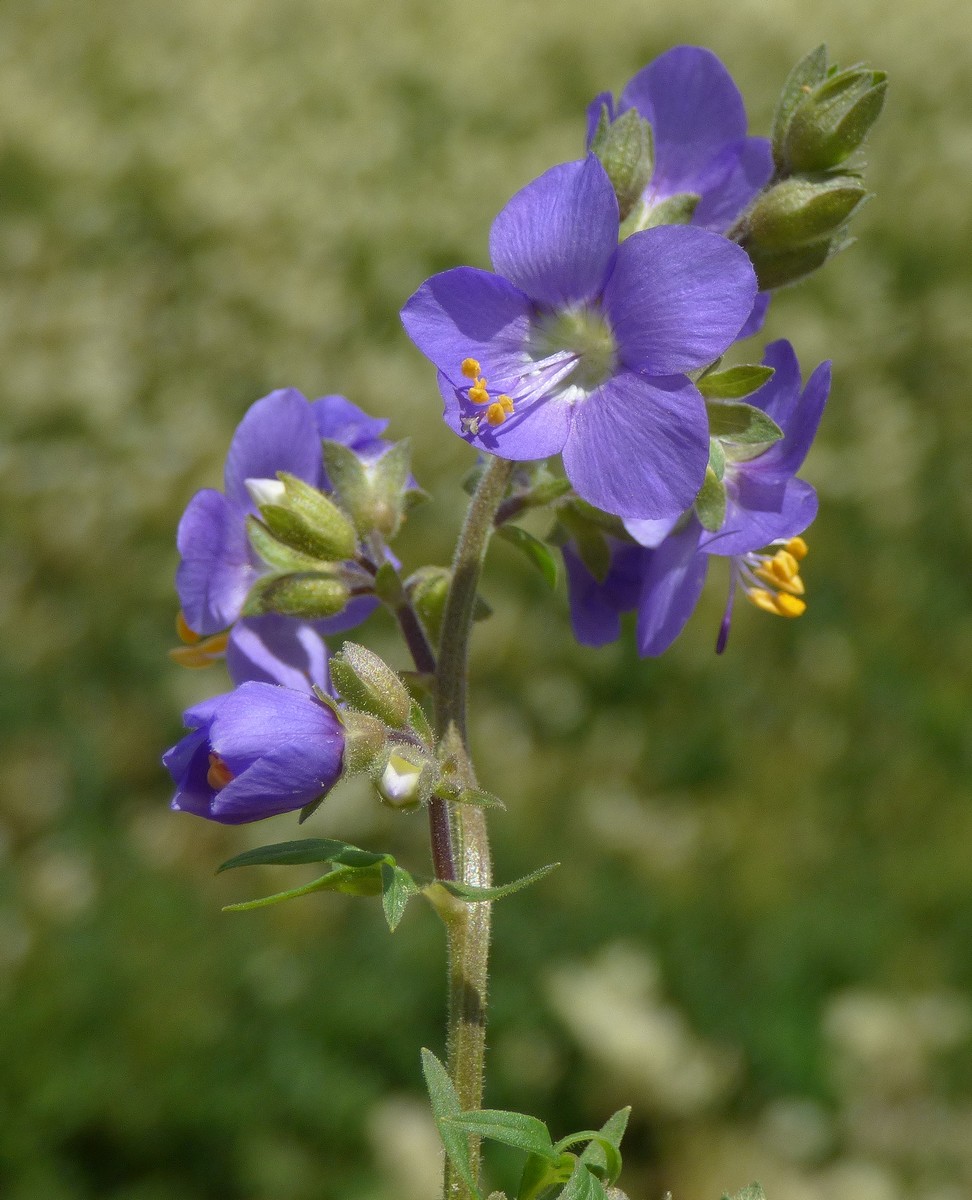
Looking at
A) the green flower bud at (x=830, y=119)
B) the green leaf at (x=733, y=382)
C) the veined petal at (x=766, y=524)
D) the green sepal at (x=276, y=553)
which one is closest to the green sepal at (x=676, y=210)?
the green flower bud at (x=830, y=119)

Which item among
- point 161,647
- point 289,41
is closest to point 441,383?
point 161,647

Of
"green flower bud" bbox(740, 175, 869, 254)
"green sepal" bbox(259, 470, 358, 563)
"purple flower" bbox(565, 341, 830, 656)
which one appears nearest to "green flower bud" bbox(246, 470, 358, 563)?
"green sepal" bbox(259, 470, 358, 563)

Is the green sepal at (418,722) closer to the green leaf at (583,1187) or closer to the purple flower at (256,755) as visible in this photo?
the purple flower at (256,755)

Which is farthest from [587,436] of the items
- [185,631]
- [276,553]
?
[185,631]

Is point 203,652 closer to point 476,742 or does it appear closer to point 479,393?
point 479,393

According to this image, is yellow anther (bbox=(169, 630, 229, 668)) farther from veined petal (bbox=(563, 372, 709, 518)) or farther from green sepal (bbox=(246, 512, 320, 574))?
veined petal (bbox=(563, 372, 709, 518))

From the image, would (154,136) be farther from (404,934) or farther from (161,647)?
(404,934)
